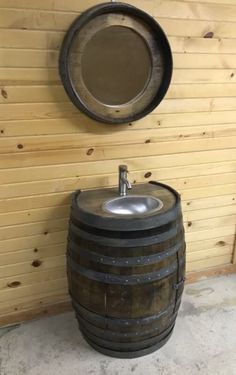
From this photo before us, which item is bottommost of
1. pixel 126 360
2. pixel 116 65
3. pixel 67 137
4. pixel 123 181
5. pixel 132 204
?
pixel 126 360

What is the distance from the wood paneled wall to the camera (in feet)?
4.98

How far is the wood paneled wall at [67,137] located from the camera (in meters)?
1.52

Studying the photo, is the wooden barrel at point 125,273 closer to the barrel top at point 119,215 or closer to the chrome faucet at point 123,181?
the barrel top at point 119,215

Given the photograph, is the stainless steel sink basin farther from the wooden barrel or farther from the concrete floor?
the concrete floor

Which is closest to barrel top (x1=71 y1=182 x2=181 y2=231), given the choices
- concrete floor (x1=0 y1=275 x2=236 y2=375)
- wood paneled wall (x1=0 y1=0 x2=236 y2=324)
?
wood paneled wall (x1=0 y1=0 x2=236 y2=324)

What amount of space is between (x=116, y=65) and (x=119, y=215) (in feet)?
2.35

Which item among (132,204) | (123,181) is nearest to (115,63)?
(123,181)

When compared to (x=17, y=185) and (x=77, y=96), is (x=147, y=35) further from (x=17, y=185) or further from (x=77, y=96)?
(x=17, y=185)

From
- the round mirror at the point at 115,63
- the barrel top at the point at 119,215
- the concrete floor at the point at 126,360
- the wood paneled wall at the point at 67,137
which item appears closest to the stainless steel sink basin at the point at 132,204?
the barrel top at the point at 119,215

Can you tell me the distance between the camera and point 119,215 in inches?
57.2

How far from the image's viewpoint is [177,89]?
71.2 inches

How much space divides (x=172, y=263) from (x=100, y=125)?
2.48 ft

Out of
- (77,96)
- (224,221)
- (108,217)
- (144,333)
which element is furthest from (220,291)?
(77,96)

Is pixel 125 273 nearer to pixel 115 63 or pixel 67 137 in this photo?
pixel 67 137
